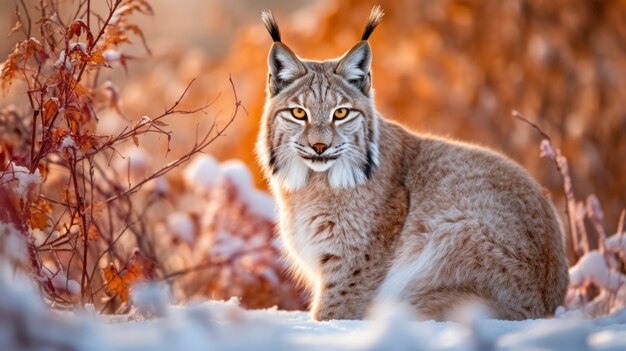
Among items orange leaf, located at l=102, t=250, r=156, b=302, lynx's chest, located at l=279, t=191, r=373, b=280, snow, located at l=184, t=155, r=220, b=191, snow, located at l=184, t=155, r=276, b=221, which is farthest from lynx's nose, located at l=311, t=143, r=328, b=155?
snow, located at l=184, t=155, r=220, b=191

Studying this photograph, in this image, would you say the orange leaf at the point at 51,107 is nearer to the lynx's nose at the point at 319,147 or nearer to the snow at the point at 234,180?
the lynx's nose at the point at 319,147

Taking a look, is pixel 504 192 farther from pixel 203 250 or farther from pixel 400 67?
pixel 400 67

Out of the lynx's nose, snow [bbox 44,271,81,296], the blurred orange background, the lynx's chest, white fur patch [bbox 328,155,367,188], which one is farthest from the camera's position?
the blurred orange background

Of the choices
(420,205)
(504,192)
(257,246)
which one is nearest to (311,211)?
(420,205)

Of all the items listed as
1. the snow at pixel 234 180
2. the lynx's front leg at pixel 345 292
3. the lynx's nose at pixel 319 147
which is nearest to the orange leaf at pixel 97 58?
the lynx's nose at pixel 319 147

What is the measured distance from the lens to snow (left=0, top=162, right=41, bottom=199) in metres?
3.47

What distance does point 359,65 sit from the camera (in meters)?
4.68

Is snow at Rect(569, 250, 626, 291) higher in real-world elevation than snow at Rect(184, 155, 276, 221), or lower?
lower

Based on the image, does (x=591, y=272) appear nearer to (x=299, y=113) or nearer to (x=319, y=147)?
(x=319, y=147)

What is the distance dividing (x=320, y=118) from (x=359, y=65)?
54 centimetres

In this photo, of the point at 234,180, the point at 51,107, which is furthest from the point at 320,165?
the point at 234,180

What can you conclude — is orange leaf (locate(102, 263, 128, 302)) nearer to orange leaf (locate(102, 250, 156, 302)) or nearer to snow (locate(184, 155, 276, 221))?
orange leaf (locate(102, 250, 156, 302))

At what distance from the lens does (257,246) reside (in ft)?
21.3

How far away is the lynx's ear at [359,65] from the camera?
4.54 metres
